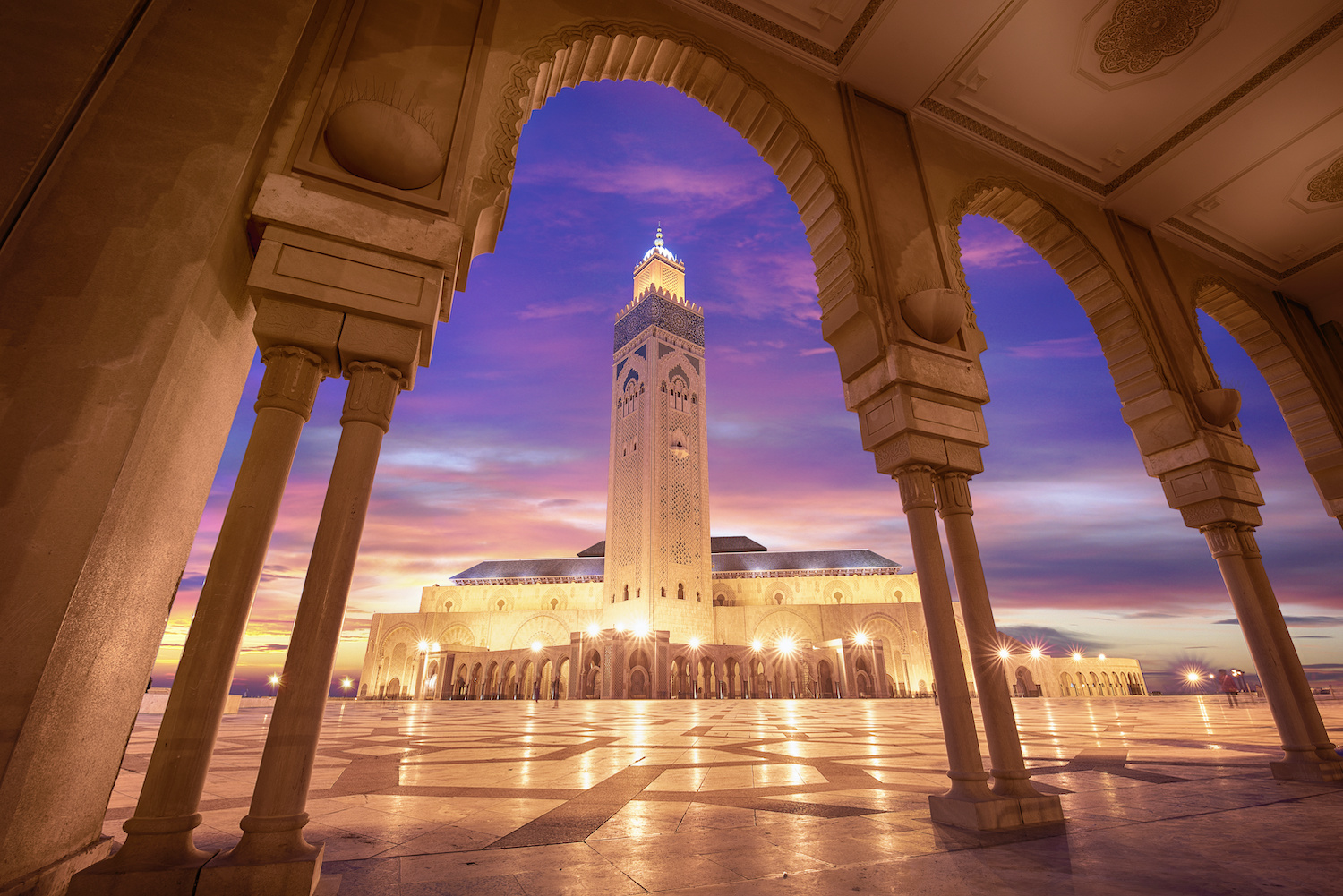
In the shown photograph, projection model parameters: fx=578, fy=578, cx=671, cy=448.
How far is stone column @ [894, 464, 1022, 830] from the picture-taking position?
252 centimetres

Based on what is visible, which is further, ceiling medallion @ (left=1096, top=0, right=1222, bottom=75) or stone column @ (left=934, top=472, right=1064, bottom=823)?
ceiling medallion @ (left=1096, top=0, right=1222, bottom=75)

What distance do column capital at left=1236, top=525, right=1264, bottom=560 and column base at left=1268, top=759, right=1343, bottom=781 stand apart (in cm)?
152

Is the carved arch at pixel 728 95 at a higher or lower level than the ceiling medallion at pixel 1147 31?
lower

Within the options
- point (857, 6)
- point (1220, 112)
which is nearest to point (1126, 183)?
point (1220, 112)

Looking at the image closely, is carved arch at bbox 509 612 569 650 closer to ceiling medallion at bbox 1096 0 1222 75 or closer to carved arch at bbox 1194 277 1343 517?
carved arch at bbox 1194 277 1343 517

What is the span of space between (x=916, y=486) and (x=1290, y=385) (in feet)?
20.6

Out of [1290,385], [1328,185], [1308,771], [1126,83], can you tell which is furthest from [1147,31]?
[1308,771]

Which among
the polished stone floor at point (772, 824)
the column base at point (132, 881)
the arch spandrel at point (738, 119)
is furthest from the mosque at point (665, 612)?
the column base at point (132, 881)

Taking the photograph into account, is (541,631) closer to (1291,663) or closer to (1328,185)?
Answer: (1291,663)

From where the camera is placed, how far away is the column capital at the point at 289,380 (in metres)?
2.21

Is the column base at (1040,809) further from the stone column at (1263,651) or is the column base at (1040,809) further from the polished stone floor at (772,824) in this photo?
the stone column at (1263,651)

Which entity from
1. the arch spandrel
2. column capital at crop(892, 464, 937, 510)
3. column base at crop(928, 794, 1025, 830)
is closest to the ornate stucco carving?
the arch spandrel

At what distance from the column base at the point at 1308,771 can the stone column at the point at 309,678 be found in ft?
17.6

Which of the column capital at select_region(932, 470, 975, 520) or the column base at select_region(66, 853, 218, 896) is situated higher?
the column capital at select_region(932, 470, 975, 520)
